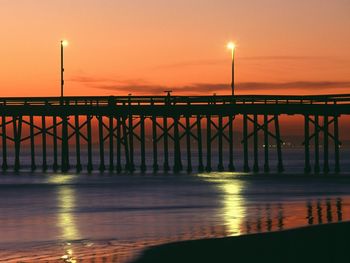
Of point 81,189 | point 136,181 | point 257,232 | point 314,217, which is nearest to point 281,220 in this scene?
point 314,217

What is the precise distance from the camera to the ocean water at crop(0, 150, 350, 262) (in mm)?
21031

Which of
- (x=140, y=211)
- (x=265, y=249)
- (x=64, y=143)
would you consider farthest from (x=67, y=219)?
(x=64, y=143)

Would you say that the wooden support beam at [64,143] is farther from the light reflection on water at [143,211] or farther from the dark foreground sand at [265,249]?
the dark foreground sand at [265,249]

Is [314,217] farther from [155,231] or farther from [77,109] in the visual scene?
[77,109]

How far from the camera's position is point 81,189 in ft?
139

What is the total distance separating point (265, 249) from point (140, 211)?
1104 cm

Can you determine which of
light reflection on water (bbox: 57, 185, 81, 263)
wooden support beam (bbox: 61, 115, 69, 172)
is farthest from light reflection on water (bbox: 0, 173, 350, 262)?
wooden support beam (bbox: 61, 115, 69, 172)

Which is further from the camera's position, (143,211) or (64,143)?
(64,143)

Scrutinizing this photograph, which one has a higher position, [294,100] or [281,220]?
[294,100]

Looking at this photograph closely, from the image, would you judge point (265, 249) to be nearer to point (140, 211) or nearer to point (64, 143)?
point (140, 211)

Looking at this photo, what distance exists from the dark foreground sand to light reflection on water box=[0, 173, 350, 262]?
0.79 meters

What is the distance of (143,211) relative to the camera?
3022 centimetres

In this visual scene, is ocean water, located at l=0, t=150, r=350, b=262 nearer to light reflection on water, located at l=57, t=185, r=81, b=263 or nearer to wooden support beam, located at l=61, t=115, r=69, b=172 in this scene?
light reflection on water, located at l=57, t=185, r=81, b=263

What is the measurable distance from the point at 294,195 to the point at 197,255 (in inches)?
744
